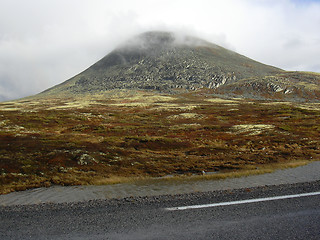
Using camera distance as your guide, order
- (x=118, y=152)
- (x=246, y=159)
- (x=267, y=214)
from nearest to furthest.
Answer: (x=267, y=214) < (x=246, y=159) < (x=118, y=152)

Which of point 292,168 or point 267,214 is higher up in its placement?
point 267,214

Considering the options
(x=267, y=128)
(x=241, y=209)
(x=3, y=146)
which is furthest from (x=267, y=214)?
(x=267, y=128)

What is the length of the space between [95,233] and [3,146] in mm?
29058

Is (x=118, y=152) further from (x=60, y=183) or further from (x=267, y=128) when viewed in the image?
(x=267, y=128)

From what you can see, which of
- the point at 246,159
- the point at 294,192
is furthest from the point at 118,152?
the point at 294,192

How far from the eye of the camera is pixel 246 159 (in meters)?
27.6

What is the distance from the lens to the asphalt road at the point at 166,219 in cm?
880

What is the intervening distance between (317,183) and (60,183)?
1850cm

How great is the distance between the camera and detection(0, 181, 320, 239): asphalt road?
8.80m

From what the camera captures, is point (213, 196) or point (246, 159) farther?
point (246, 159)

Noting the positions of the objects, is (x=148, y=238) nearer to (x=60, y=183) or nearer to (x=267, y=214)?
(x=267, y=214)

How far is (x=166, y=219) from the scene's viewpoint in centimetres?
1006

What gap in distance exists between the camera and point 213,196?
13.1 meters

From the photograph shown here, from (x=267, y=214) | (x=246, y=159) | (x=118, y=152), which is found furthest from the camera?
(x=118, y=152)
